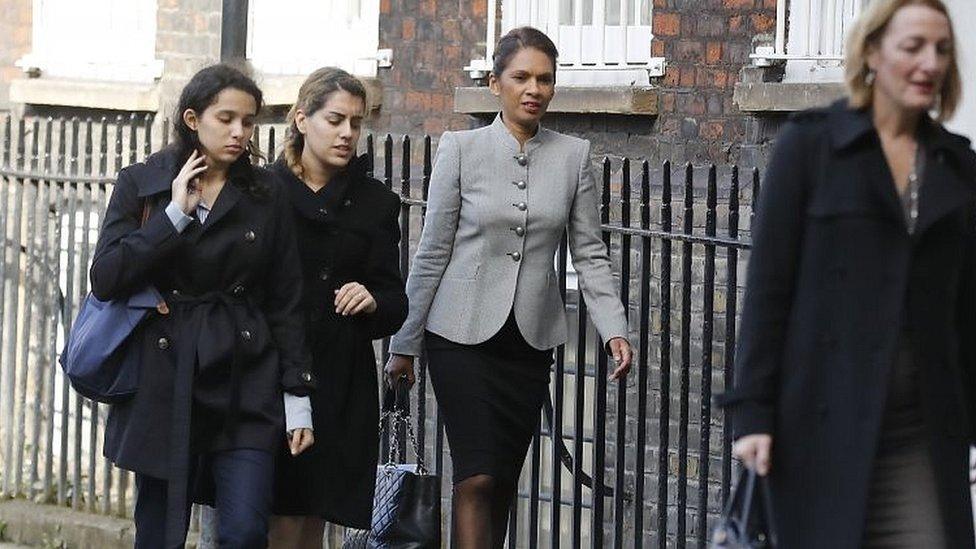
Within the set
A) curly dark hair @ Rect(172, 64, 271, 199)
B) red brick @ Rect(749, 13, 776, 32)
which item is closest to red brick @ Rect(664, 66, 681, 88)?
red brick @ Rect(749, 13, 776, 32)

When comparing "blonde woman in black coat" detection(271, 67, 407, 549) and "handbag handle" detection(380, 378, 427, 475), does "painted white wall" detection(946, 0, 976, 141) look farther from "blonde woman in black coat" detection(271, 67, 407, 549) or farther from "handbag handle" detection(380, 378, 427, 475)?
"handbag handle" detection(380, 378, 427, 475)

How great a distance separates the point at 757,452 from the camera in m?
5.25

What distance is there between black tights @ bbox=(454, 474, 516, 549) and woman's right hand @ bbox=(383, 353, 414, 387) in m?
0.39

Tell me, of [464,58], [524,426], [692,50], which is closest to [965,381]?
[524,426]

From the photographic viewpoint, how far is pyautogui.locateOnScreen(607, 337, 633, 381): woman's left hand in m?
7.43

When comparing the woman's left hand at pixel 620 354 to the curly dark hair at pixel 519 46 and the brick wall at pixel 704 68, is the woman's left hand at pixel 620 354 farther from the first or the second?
the brick wall at pixel 704 68

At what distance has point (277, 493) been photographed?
24.5 ft

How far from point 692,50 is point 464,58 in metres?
1.49

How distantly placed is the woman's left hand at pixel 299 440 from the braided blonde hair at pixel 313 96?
828 mm

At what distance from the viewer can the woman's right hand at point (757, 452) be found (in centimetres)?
525

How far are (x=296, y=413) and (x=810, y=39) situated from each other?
3.35 m

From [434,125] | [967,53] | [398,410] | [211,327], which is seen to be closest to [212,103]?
[211,327]

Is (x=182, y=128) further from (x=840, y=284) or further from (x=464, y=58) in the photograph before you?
(x=464, y=58)

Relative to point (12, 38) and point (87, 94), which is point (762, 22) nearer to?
point (87, 94)
